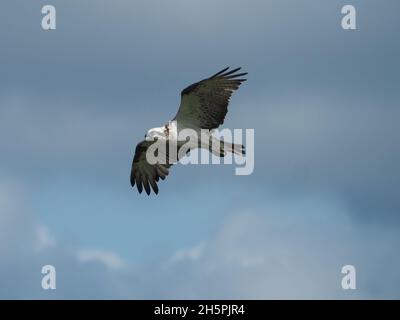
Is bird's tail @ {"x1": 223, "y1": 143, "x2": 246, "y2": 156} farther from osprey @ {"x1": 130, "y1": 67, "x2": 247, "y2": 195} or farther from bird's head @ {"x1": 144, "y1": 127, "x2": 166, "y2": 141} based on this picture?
bird's head @ {"x1": 144, "y1": 127, "x2": 166, "y2": 141}

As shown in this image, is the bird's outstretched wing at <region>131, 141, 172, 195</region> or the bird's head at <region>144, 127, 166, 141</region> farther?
the bird's outstretched wing at <region>131, 141, 172, 195</region>

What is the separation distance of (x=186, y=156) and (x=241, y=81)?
8.45 ft

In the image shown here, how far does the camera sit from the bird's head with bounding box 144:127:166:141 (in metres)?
26.9

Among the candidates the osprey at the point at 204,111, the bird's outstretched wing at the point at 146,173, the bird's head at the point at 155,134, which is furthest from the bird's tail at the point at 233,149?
the bird's outstretched wing at the point at 146,173

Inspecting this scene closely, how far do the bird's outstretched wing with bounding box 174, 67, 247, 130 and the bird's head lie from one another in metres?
0.59

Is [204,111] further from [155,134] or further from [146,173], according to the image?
[146,173]

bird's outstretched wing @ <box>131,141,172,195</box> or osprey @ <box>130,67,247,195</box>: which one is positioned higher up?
osprey @ <box>130,67,247,195</box>

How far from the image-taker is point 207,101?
2717 centimetres

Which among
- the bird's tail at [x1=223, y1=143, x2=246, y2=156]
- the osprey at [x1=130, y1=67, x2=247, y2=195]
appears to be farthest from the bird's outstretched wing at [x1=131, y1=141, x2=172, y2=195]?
the bird's tail at [x1=223, y1=143, x2=246, y2=156]
